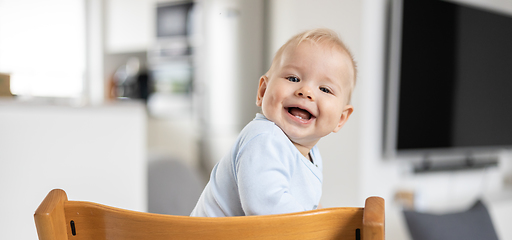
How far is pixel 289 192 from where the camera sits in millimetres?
415

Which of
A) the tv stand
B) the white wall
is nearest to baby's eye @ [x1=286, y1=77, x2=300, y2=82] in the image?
the white wall

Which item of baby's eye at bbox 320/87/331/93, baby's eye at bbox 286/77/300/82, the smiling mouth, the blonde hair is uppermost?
the blonde hair

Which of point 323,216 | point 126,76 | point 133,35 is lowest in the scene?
point 323,216

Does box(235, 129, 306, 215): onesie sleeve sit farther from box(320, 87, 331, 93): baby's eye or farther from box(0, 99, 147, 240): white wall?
box(0, 99, 147, 240): white wall

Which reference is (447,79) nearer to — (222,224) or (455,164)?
(455,164)

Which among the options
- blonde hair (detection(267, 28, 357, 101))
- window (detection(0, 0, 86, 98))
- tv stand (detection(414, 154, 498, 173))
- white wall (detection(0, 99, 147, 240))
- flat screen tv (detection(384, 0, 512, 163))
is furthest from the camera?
window (detection(0, 0, 86, 98))

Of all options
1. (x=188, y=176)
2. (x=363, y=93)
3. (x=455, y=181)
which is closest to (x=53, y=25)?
(x=188, y=176)

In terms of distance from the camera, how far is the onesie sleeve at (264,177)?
0.39 metres

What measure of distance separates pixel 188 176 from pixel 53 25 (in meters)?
2.44

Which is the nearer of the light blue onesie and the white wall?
the light blue onesie

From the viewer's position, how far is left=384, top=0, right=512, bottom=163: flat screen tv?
6.73 ft

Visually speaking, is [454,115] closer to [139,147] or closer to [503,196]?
[503,196]

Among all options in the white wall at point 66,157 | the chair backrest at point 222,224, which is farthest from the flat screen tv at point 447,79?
the chair backrest at point 222,224

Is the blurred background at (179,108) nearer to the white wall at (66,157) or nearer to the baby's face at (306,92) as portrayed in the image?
the white wall at (66,157)
